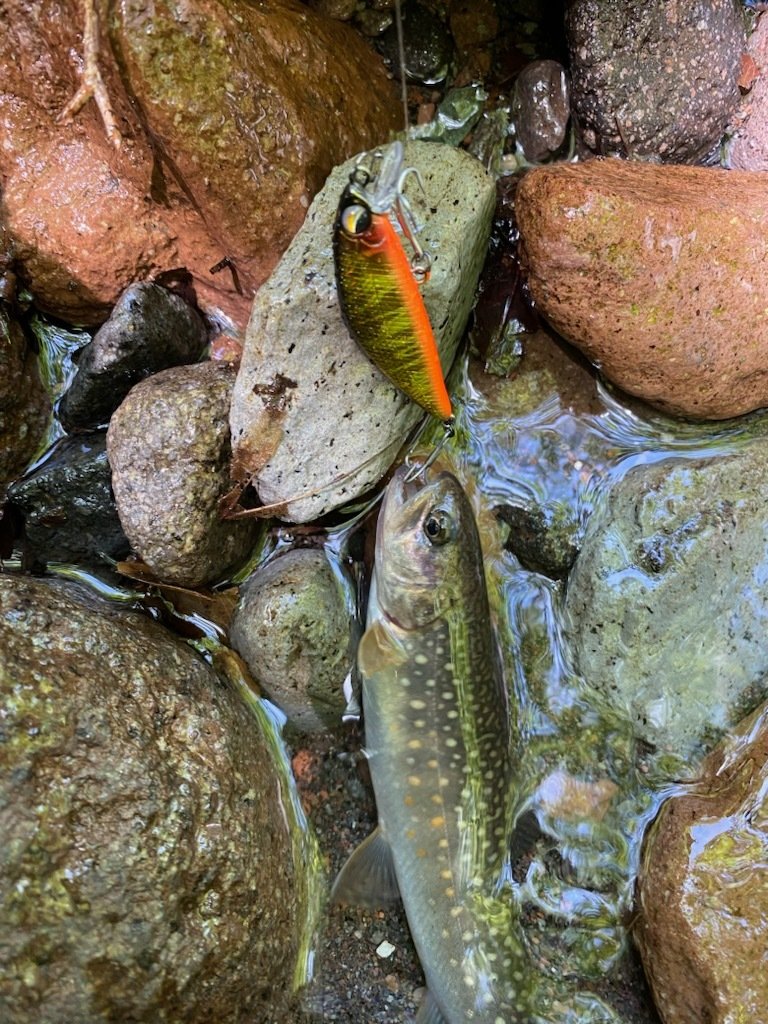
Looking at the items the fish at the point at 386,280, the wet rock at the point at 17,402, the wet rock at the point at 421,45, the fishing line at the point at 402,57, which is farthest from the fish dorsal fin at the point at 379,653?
the wet rock at the point at 421,45

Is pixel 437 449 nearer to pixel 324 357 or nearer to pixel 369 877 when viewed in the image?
pixel 324 357

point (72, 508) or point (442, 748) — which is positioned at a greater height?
point (72, 508)

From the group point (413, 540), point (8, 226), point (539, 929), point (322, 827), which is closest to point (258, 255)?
point (8, 226)

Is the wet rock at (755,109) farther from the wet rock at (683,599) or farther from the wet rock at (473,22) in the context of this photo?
the wet rock at (683,599)

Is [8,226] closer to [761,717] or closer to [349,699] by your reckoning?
[349,699]

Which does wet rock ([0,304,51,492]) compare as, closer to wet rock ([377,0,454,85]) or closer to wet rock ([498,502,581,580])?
wet rock ([377,0,454,85])

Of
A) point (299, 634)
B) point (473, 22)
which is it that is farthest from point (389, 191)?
point (299, 634)
